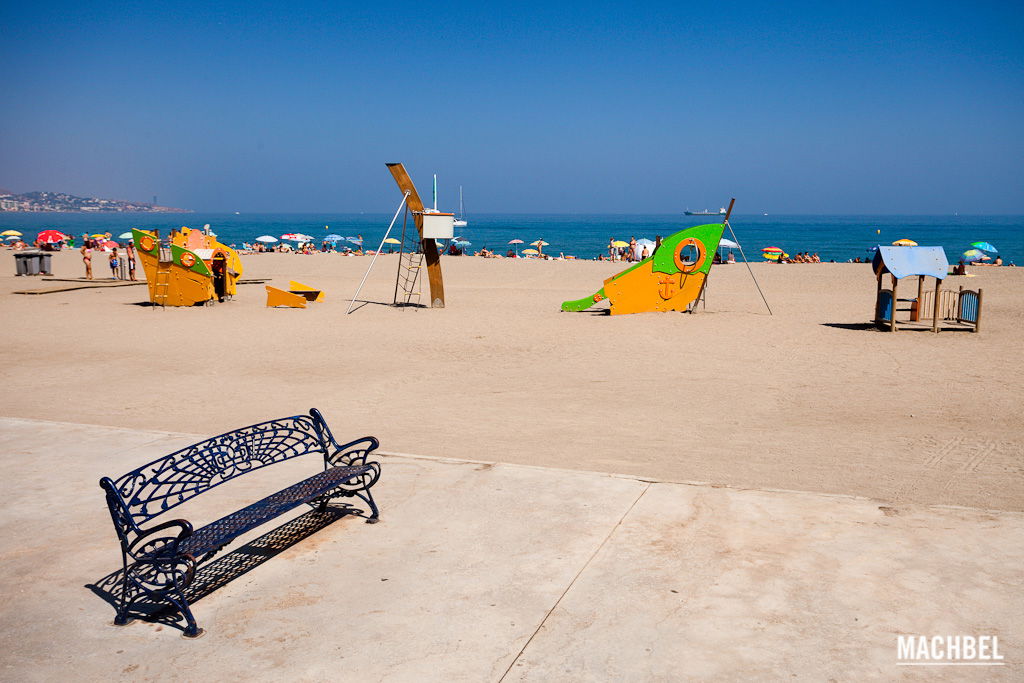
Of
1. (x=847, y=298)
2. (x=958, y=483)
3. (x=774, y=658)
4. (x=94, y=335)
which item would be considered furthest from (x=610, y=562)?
(x=847, y=298)

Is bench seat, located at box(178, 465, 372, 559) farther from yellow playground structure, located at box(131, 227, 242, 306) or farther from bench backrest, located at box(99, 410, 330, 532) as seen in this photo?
yellow playground structure, located at box(131, 227, 242, 306)

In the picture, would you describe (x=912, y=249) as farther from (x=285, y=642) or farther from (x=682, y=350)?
(x=285, y=642)

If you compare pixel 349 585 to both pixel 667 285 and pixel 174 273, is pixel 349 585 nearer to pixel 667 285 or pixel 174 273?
pixel 667 285

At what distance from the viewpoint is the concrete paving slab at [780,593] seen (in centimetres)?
352

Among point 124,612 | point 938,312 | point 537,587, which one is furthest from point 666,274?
point 124,612

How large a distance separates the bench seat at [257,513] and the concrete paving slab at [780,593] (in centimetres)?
168

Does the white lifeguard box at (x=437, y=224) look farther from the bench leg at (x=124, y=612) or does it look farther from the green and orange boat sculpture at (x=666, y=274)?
the bench leg at (x=124, y=612)

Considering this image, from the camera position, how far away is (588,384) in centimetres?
1052

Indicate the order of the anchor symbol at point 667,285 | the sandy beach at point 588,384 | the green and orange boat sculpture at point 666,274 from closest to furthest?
the sandy beach at point 588,384
the green and orange boat sculpture at point 666,274
the anchor symbol at point 667,285

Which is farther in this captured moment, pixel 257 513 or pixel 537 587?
pixel 257 513

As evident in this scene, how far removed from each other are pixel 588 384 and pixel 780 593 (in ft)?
21.1

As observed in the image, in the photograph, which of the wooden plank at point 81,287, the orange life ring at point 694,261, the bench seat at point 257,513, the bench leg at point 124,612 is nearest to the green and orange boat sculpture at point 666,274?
the orange life ring at point 694,261

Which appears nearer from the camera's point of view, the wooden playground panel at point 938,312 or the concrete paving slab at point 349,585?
the concrete paving slab at point 349,585

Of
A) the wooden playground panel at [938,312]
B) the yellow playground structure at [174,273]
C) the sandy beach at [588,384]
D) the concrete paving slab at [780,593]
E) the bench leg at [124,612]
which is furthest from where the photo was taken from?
the yellow playground structure at [174,273]
